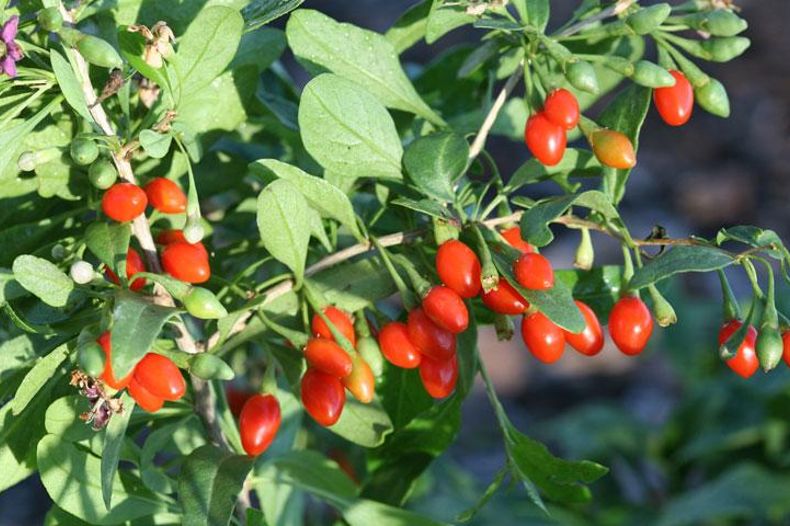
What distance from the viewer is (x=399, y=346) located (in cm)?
170

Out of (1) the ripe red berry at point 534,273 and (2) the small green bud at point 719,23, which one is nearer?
(1) the ripe red berry at point 534,273

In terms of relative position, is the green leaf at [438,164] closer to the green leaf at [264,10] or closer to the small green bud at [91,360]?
the green leaf at [264,10]

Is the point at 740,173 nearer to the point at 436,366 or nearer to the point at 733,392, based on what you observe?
the point at 733,392

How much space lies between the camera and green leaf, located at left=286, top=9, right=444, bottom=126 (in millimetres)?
1769

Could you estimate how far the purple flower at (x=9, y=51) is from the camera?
1.47 m

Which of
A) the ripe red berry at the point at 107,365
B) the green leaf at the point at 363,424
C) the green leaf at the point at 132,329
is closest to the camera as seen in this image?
the green leaf at the point at 132,329

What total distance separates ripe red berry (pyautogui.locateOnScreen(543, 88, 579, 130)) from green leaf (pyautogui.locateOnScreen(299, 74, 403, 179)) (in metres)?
0.23

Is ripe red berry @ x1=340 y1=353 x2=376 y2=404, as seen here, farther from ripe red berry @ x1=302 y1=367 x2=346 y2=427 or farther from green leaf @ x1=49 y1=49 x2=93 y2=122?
green leaf @ x1=49 y1=49 x2=93 y2=122

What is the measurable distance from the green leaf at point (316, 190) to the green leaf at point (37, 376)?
370 millimetres

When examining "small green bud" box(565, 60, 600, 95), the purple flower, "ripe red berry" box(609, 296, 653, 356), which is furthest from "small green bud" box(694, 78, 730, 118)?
the purple flower

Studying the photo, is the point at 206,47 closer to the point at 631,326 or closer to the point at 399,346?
the point at 399,346

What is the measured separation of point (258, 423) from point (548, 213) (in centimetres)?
52

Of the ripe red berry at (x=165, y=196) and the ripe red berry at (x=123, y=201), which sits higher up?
the ripe red berry at (x=123, y=201)

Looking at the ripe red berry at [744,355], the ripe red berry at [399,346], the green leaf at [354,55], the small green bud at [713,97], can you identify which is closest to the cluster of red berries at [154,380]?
the ripe red berry at [399,346]
